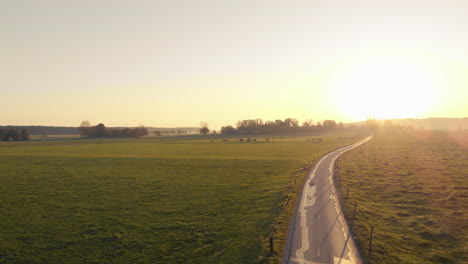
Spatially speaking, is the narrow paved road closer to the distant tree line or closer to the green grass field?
the green grass field

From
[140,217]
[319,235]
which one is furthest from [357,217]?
[140,217]

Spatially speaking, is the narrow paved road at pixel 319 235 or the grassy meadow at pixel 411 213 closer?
the narrow paved road at pixel 319 235

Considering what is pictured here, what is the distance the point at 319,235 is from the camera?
20.5 m

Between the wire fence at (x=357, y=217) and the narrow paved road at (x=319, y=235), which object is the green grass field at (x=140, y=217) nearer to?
the narrow paved road at (x=319, y=235)

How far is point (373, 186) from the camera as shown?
123ft

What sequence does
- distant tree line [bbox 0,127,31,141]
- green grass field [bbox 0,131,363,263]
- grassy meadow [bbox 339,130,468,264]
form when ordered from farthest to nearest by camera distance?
distant tree line [bbox 0,127,31,141], green grass field [bbox 0,131,363,263], grassy meadow [bbox 339,130,468,264]

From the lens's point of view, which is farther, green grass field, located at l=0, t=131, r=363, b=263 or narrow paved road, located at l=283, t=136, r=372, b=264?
green grass field, located at l=0, t=131, r=363, b=263

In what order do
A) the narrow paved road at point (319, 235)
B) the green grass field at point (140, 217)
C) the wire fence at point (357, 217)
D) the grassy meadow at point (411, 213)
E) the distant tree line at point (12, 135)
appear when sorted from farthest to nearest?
the distant tree line at point (12, 135), the green grass field at point (140, 217), the grassy meadow at point (411, 213), the wire fence at point (357, 217), the narrow paved road at point (319, 235)

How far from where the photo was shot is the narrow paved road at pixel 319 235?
17578 mm

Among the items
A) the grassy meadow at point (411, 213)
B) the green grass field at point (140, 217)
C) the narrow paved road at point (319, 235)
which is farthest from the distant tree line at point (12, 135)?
the narrow paved road at point (319, 235)

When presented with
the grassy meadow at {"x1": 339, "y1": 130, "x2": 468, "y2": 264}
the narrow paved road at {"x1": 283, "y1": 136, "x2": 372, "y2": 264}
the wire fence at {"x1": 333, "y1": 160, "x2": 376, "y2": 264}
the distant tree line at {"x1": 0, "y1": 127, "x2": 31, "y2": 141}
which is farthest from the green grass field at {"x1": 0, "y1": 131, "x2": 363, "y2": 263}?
the distant tree line at {"x1": 0, "y1": 127, "x2": 31, "y2": 141}

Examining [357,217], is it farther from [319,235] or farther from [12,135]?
[12,135]

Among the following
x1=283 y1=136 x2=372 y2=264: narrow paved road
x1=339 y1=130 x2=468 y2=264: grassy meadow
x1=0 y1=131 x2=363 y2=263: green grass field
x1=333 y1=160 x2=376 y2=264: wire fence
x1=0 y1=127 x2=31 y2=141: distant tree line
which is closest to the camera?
x1=283 y1=136 x2=372 y2=264: narrow paved road

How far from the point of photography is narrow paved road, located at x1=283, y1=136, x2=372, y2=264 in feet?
57.7
